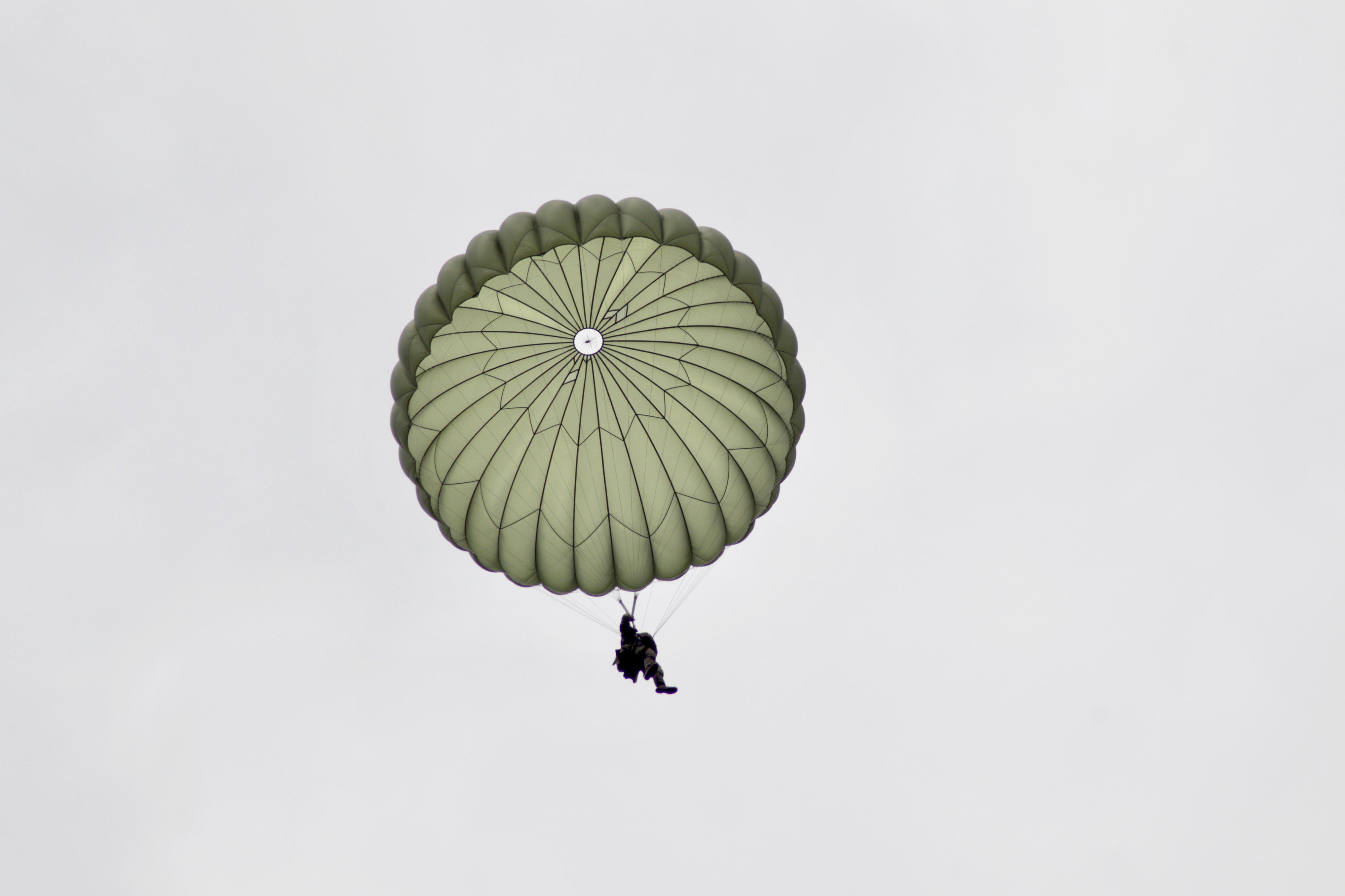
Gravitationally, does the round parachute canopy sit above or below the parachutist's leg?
above

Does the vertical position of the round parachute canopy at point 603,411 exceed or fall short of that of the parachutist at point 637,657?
it exceeds it

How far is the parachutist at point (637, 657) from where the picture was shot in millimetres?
18219

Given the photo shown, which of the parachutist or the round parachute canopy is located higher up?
the round parachute canopy

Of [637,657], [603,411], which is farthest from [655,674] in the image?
[603,411]

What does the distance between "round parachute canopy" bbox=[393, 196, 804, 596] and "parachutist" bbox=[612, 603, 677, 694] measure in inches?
37.9

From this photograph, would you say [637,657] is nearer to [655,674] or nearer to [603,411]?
[655,674]

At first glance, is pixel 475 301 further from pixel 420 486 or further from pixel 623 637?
pixel 623 637

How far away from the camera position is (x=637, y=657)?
18500 millimetres

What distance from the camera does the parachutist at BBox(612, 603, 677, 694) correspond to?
18.2 meters

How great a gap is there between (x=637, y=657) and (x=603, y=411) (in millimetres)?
3446

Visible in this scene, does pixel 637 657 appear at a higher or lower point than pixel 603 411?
lower

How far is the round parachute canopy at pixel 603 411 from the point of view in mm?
18266

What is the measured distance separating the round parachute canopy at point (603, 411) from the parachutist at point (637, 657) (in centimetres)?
96

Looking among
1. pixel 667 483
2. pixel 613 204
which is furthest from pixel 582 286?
pixel 667 483
